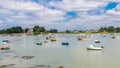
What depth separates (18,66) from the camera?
40.7 meters

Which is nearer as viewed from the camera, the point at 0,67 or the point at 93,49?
the point at 0,67

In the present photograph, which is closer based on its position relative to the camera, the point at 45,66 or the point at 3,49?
the point at 45,66

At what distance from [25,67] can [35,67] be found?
5.33ft

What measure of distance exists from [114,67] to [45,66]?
1094cm

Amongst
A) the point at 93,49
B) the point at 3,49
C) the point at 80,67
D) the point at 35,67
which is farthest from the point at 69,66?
the point at 3,49

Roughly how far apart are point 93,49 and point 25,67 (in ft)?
116

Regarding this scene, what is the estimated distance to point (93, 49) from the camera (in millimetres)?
71500

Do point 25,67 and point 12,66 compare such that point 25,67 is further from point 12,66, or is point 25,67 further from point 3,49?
point 3,49

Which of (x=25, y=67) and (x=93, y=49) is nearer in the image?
(x=25, y=67)

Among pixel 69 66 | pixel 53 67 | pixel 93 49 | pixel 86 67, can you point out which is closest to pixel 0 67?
pixel 53 67

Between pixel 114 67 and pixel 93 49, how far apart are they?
1252 inches

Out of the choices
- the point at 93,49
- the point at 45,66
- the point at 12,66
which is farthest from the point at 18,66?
the point at 93,49

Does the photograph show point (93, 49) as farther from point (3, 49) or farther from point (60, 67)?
point (60, 67)

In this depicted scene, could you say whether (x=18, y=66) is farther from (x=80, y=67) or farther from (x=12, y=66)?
(x=80, y=67)
